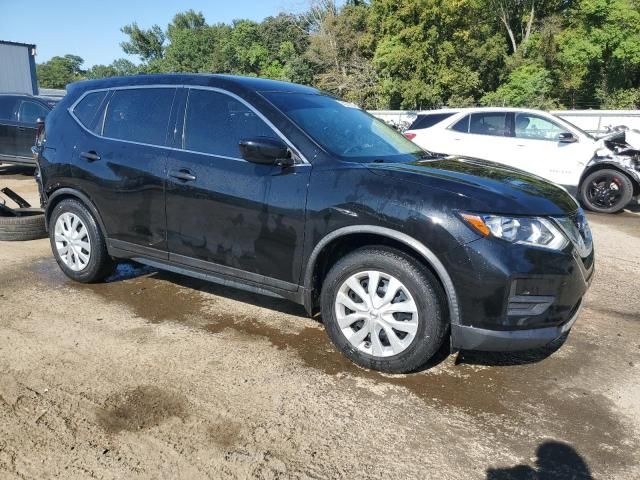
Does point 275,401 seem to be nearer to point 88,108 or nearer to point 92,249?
point 92,249

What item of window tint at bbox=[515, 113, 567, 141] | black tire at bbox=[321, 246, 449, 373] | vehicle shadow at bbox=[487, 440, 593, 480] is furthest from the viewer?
window tint at bbox=[515, 113, 567, 141]

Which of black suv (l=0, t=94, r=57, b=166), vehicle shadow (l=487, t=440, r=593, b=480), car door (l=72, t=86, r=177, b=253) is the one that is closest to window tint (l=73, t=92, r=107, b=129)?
car door (l=72, t=86, r=177, b=253)

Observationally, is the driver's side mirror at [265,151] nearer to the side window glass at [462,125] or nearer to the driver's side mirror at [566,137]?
the side window glass at [462,125]

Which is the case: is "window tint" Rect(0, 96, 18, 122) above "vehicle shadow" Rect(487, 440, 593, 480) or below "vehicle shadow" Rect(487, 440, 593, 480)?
above

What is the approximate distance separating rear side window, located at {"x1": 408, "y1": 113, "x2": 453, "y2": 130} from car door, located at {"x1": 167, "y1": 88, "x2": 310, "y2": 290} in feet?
22.6

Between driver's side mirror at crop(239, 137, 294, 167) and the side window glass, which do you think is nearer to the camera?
driver's side mirror at crop(239, 137, 294, 167)

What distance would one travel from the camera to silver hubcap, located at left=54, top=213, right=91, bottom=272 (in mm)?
4676

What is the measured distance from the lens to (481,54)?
3678cm

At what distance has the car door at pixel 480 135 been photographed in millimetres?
9516

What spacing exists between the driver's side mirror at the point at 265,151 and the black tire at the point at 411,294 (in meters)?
0.77

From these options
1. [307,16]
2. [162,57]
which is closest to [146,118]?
[307,16]

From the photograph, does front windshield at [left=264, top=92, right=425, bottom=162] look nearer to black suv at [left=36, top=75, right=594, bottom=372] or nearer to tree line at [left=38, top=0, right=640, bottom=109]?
black suv at [left=36, top=75, right=594, bottom=372]

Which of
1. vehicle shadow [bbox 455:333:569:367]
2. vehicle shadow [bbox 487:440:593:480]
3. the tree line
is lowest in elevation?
vehicle shadow [bbox 455:333:569:367]

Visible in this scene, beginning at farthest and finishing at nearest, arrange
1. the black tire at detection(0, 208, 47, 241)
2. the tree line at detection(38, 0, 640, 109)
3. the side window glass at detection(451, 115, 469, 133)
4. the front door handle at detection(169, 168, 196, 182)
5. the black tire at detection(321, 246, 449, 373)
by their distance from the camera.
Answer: the tree line at detection(38, 0, 640, 109) < the side window glass at detection(451, 115, 469, 133) < the black tire at detection(0, 208, 47, 241) < the front door handle at detection(169, 168, 196, 182) < the black tire at detection(321, 246, 449, 373)
